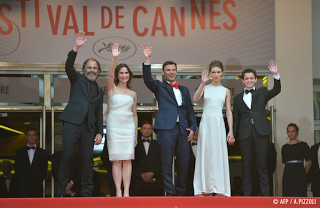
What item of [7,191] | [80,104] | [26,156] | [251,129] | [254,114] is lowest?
[7,191]

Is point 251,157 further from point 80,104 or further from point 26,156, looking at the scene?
point 26,156

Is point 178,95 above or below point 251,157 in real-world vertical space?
above

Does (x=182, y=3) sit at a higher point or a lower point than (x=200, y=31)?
higher

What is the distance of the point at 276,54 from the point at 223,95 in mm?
2464

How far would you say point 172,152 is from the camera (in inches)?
178

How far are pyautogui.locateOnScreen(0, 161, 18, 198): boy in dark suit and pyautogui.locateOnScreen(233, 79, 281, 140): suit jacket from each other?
→ 374cm

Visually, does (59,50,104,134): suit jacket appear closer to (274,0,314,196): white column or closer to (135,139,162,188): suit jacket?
(135,139,162,188): suit jacket

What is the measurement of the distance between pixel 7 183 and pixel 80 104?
2889 mm

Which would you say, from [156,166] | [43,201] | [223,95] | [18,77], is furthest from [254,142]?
[18,77]

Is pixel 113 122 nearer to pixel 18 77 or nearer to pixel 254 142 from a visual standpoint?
pixel 254 142

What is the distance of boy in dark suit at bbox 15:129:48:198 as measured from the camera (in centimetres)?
571

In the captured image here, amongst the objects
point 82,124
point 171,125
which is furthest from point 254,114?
point 82,124

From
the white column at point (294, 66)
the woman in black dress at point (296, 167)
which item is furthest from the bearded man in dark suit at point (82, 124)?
the white column at point (294, 66)

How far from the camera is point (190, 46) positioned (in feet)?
21.8
